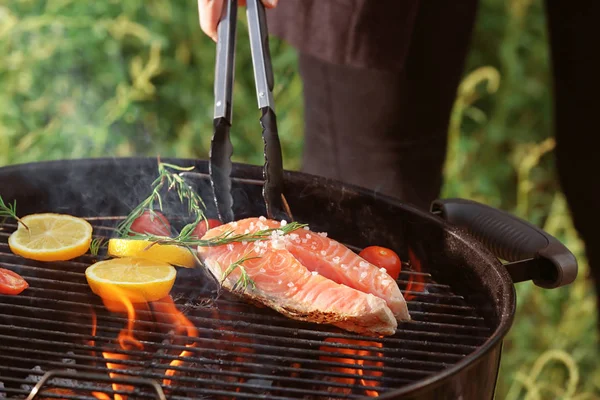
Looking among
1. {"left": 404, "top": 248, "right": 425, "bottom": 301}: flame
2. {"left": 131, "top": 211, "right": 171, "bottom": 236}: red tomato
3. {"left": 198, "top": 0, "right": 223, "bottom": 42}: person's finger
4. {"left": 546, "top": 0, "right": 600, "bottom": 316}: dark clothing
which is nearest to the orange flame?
{"left": 131, "top": 211, "right": 171, "bottom": 236}: red tomato

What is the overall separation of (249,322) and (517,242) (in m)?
0.79

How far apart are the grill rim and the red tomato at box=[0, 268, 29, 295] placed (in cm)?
46

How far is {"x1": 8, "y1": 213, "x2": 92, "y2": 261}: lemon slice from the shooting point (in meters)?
2.20

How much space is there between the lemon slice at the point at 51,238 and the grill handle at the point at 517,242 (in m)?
1.10

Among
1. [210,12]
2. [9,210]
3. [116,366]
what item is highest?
[210,12]

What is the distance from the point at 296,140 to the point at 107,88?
1247mm

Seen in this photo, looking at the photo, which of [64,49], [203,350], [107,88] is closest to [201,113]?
[107,88]

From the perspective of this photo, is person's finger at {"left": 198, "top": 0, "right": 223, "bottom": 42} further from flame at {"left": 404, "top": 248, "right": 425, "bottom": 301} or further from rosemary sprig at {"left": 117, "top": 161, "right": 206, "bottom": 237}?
flame at {"left": 404, "top": 248, "right": 425, "bottom": 301}

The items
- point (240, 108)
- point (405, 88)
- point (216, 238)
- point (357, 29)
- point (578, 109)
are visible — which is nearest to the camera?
point (216, 238)

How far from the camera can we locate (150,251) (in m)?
2.19

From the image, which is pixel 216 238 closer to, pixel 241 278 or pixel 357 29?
pixel 241 278

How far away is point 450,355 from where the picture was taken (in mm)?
1903

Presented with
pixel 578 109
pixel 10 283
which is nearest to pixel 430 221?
pixel 10 283

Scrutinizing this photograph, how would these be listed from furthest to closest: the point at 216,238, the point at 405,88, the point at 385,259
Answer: the point at 405,88 < the point at 385,259 < the point at 216,238
